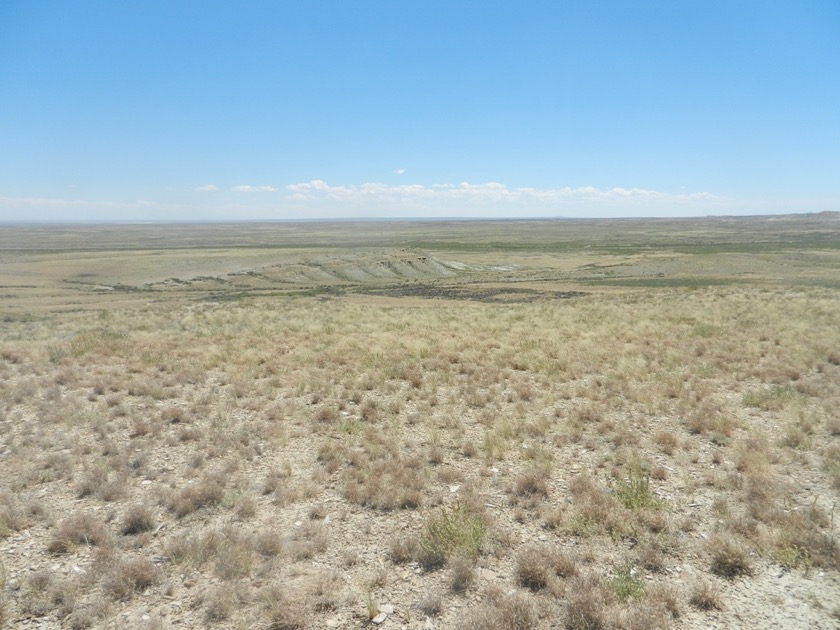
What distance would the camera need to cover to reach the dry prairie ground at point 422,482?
5031mm

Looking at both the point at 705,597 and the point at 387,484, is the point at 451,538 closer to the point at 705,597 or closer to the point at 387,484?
the point at 387,484

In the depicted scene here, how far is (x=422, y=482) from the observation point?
7418 millimetres

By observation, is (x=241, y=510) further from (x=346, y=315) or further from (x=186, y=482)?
(x=346, y=315)

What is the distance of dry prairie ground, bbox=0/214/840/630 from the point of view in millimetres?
5031

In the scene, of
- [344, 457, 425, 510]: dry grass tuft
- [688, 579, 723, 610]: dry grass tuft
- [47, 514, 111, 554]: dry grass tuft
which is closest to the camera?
[688, 579, 723, 610]: dry grass tuft

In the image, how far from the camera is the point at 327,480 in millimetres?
7648

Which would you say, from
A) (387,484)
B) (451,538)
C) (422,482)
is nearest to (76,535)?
(387,484)

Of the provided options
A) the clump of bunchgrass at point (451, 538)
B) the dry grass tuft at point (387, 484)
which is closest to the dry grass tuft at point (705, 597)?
the clump of bunchgrass at point (451, 538)

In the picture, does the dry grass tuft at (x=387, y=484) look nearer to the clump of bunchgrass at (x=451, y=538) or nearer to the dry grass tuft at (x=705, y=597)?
the clump of bunchgrass at (x=451, y=538)

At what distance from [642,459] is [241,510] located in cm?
623

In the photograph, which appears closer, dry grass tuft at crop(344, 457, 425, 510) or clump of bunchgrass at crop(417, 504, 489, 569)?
clump of bunchgrass at crop(417, 504, 489, 569)

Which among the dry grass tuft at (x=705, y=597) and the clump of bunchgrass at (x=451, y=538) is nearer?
the dry grass tuft at (x=705, y=597)

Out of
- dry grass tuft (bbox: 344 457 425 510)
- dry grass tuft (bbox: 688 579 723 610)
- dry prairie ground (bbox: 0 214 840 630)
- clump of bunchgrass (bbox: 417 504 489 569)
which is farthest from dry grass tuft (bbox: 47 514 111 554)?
dry grass tuft (bbox: 688 579 723 610)

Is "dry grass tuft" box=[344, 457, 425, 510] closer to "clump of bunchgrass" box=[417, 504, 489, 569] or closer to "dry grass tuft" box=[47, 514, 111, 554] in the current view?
"clump of bunchgrass" box=[417, 504, 489, 569]
